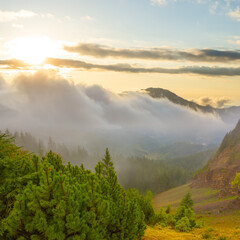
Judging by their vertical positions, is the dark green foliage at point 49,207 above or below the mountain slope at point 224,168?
above

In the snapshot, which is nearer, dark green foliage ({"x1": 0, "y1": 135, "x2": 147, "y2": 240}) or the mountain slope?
dark green foliage ({"x1": 0, "y1": 135, "x2": 147, "y2": 240})

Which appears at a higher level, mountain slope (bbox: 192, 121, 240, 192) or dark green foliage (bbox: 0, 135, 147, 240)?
dark green foliage (bbox: 0, 135, 147, 240)

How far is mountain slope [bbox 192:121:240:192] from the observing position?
12389 centimetres

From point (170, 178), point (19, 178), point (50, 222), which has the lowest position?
point (170, 178)

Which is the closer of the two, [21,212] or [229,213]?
[21,212]

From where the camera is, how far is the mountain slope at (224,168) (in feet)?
406

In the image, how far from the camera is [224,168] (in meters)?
132

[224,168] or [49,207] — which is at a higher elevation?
[49,207]

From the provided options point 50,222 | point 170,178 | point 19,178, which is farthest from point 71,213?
point 170,178

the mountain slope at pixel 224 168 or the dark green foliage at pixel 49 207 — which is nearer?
the dark green foliage at pixel 49 207

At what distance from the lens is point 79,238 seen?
10773 millimetres

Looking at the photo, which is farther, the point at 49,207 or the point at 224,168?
the point at 224,168

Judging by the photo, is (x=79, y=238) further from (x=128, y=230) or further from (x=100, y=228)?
(x=128, y=230)

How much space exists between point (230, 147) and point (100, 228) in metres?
156
